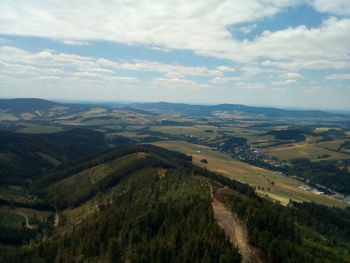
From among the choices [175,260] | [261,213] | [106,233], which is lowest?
[106,233]

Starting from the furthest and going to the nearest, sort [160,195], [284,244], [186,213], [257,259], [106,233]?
[160,195] → [106,233] → [186,213] → [284,244] → [257,259]

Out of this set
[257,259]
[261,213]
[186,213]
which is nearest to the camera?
[257,259]

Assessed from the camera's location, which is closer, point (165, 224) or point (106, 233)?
point (165, 224)

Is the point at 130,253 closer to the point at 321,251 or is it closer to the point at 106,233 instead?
the point at 106,233

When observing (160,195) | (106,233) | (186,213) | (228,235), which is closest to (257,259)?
(228,235)

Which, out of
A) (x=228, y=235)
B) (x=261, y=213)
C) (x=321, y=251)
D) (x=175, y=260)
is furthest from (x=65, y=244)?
(x=321, y=251)

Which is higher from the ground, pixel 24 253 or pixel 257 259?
pixel 257 259
